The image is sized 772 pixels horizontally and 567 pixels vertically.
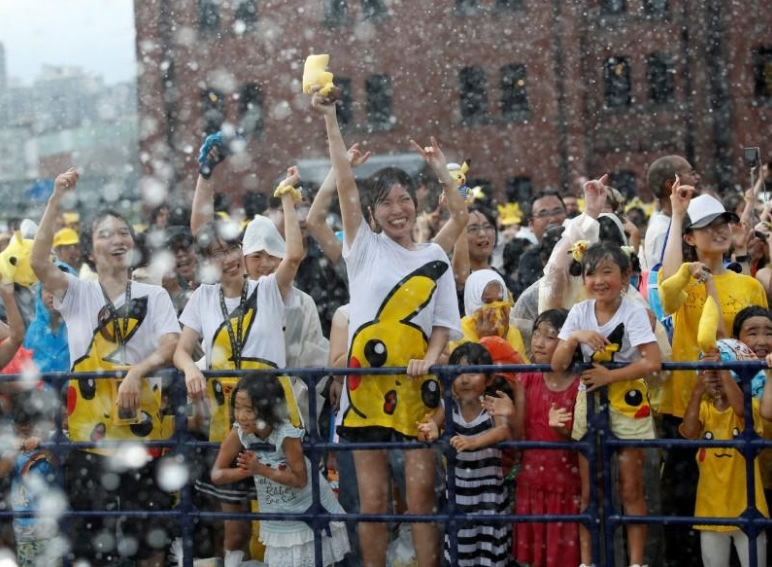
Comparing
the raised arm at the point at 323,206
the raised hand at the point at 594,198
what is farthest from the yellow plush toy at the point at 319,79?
the raised hand at the point at 594,198

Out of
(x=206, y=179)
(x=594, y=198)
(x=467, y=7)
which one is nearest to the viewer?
(x=594, y=198)

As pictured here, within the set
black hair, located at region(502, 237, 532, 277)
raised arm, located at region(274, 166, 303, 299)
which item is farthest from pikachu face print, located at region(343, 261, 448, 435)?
black hair, located at region(502, 237, 532, 277)

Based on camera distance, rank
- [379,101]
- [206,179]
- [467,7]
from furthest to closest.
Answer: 1. [379,101]
2. [467,7]
3. [206,179]

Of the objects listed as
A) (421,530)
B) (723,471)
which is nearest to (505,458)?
(421,530)

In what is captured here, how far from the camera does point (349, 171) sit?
Answer: 21.3ft

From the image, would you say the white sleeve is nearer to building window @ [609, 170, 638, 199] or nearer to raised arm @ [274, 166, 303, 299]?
raised arm @ [274, 166, 303, 299]

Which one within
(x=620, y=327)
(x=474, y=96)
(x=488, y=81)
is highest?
(x=488, y=81)

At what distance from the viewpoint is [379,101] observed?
113 feet

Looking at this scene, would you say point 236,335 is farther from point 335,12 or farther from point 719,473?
point 335,12

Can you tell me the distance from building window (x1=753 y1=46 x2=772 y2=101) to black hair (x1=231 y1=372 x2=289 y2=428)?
2954 cm

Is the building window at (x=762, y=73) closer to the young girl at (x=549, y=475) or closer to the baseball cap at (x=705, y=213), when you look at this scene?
the baseball cap at (x=705, y=213)

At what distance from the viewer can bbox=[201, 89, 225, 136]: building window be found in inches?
1345

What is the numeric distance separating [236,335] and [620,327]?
192 centimetres

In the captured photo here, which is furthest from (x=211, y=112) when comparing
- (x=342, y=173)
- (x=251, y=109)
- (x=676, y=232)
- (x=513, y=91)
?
(x=342, y=173)
